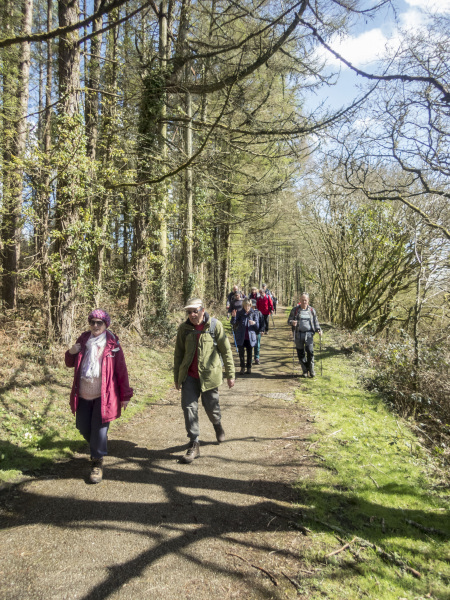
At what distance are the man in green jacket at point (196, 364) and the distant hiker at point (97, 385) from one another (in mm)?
766

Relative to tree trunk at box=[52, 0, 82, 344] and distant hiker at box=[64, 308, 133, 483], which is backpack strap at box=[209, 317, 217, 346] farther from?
tree trunk at box=[52, 0, 82, 344]

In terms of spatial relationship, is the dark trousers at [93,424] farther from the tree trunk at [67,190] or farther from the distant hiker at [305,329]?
the distant hiker at [305,329]

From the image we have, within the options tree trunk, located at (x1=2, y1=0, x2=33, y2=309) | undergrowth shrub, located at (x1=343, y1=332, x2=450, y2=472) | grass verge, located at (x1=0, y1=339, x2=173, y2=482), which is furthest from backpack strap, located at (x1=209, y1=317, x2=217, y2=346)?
tree trunk, located at (x1=2, y1=0, x2=33, y2=309)

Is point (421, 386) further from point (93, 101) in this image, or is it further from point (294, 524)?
point (93, 101)

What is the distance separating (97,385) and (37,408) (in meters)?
2.00

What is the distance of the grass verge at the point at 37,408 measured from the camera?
4404 millimetres

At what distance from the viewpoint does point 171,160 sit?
10289 millimetres

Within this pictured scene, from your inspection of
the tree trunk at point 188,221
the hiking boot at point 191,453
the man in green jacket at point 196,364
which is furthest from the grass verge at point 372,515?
the tree trunk at point 188,221

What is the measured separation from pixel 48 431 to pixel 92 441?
1.38 m

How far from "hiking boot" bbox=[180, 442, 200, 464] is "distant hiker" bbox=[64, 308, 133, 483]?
98cm

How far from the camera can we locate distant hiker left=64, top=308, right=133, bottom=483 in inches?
161

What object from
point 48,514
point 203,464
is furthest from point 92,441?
point 203,464

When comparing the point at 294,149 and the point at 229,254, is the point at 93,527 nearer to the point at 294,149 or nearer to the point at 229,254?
the point at 294,149

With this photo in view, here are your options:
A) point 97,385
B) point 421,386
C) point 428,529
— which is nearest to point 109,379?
point 97,385
